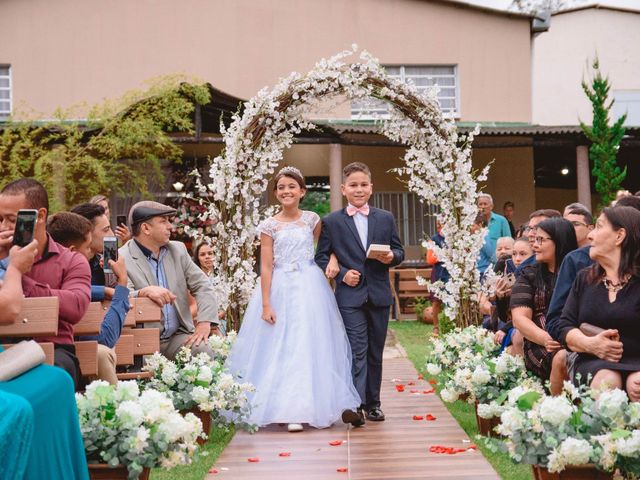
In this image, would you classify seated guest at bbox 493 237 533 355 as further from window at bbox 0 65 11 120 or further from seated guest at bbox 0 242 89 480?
window at bbox 0 65 11 120

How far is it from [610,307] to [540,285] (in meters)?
1.35

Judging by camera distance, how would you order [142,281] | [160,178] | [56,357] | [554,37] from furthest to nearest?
[554,37], [160,178], [142,281], [56,357]

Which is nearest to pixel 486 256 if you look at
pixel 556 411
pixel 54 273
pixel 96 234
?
pixel 96 234

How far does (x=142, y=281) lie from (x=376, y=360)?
2.18m

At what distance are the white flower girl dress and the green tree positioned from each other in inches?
374

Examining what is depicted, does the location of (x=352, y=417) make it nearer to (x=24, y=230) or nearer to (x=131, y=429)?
(x=131, y=429)

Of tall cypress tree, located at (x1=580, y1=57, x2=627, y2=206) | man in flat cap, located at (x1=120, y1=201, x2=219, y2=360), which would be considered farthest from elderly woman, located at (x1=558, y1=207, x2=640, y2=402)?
tall cypress tree, located at (x1=580, y1=57, x2=627, y2=206)

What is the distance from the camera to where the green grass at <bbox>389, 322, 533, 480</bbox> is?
5.73 metres

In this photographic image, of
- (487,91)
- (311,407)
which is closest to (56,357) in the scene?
(311,407)

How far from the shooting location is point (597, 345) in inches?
198

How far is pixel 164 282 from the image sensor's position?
7.38 metres

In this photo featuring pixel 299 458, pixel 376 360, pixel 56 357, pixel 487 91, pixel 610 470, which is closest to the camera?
pixel 610 470

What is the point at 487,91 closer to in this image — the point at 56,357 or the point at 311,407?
the point at 311,407

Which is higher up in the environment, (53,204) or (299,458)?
(53,204)
